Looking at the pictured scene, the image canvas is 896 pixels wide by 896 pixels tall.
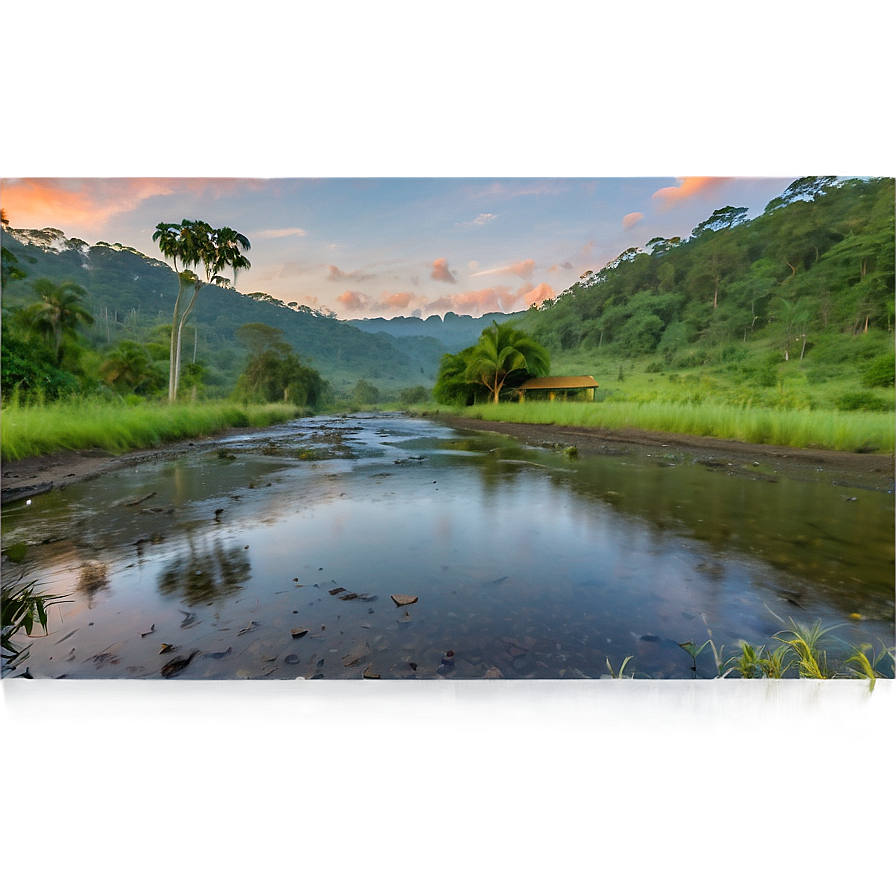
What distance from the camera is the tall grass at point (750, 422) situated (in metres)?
2.40

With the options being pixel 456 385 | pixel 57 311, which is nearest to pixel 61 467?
pixel 57 311

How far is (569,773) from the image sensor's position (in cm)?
130

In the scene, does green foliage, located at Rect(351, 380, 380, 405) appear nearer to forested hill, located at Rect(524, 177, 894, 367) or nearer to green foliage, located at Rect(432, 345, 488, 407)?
green foliage, located at Rect(432, 345, 488, 407)

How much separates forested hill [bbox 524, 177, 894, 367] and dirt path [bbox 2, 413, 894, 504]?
32.3 inches

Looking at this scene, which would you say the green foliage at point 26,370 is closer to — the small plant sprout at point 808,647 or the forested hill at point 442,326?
the forested hill at point 442,326

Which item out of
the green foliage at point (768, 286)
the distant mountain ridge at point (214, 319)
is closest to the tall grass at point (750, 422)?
the green foliage at point (768, 286)

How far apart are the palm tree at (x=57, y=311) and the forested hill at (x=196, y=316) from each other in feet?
0.18

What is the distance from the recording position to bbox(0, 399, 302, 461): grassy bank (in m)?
2.81

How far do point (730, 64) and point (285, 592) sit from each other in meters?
3.18

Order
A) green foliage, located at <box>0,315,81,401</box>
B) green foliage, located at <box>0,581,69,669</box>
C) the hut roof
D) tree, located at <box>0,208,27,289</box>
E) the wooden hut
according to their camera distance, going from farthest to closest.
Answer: the wooden hut
the hut roof
green foliage, located at <box>0,315,81,401</box>
tree, located at <box>0,208,27,289</box>
green foliage, located at <box>0,581,69,669</box>

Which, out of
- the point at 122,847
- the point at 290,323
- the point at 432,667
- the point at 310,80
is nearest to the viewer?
the point at 122,847

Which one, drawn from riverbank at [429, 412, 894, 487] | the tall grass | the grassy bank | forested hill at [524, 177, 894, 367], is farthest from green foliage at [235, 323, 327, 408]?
riverbank at [429, 412, 894, 487]

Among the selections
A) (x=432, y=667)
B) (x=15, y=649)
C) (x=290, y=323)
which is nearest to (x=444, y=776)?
(x=432, y=667)

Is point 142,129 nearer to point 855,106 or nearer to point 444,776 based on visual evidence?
point 444,776
